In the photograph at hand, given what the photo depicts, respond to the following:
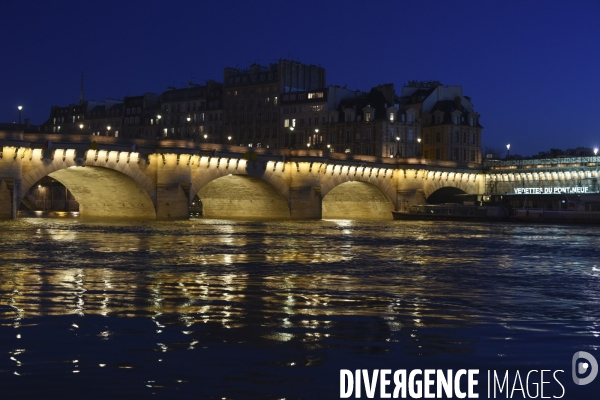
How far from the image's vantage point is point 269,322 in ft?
48.4

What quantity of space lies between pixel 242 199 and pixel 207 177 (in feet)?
39.7

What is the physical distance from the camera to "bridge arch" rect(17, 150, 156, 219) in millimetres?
63281

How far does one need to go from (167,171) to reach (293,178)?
1512 centimetres

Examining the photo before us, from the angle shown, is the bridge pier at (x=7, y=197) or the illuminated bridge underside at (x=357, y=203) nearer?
the bridge pier at (x=7, y=197)

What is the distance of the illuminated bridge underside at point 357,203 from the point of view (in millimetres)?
94500

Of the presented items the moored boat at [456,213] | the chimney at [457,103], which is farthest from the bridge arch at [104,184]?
the chimney at [457,103]

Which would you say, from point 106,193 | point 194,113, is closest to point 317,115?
point 194,113

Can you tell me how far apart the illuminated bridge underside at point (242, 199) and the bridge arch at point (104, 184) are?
35.2ft

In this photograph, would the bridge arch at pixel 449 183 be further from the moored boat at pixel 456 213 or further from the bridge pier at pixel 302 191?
the bridge pier at pixel 302 191

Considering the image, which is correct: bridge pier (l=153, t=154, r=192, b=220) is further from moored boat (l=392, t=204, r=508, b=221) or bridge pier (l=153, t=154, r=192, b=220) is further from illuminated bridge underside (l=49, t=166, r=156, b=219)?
moored boat (l=392, t=204, r=508, b=221)

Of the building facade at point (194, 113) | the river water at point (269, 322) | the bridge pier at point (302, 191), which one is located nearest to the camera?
the river water at point (269, 322)

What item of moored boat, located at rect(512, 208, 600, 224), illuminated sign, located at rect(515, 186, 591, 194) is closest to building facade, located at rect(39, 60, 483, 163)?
illuminated sign, located at rect(515, 186, 591, 194)

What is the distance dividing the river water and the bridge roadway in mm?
35653

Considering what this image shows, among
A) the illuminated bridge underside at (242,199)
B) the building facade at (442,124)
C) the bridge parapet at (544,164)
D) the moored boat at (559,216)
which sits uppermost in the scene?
the building facade at (442,124)
